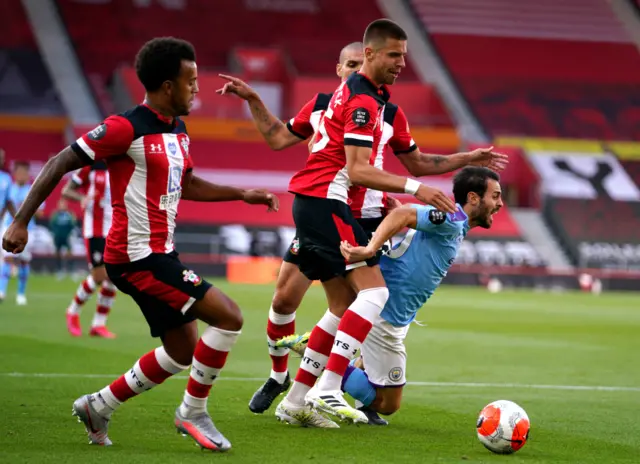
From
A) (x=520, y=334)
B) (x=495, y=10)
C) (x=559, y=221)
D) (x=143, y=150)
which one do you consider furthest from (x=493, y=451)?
(x=495, y=10)

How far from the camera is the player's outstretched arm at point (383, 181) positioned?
625 cm

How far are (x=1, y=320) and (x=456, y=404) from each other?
8.09 meters

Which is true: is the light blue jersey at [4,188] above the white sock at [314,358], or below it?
below

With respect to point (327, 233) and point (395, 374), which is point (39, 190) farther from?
point (395, 374)

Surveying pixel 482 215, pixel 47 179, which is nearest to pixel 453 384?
pixel 482 215

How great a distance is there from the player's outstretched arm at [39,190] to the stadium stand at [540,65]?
33.1 meters

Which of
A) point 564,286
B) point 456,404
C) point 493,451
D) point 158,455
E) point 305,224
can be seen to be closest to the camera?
point 158,455

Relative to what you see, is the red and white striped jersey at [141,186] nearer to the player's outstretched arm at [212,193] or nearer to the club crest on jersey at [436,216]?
the player's outstretched arm at [212,193]

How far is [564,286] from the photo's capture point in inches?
1211

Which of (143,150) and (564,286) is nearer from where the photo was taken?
(143,150)

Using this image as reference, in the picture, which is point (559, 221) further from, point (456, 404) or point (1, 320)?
point (456, 404)

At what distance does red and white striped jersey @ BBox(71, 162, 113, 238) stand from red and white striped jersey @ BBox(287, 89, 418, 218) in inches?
235

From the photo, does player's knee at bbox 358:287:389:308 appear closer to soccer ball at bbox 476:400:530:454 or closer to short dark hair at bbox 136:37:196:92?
soccer ball at bbox 476:400:530:454

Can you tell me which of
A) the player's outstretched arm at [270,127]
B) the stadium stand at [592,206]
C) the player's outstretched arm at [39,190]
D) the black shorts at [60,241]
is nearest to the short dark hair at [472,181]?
the player's outstretched arm at [270,127]
